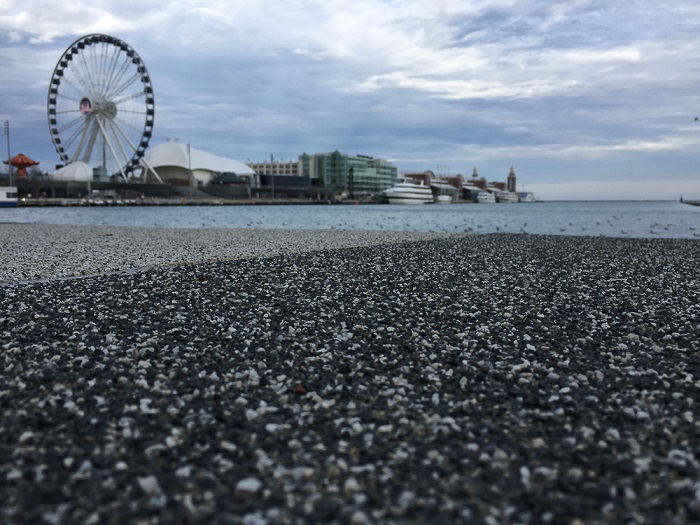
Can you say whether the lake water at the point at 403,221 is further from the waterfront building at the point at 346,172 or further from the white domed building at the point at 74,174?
the waterfront building at the point at 346,172

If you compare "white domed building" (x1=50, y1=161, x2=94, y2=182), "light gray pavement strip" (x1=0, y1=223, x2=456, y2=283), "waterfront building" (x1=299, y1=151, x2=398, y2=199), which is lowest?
"light gray pavement strip" (x1=0, y1=223, x2=456, y2=283)

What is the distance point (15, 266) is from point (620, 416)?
1317 cm

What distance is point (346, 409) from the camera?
14.3 ft

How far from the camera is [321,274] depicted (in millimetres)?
11688

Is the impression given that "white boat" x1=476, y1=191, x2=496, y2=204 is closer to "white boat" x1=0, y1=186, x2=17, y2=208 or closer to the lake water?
the lake water

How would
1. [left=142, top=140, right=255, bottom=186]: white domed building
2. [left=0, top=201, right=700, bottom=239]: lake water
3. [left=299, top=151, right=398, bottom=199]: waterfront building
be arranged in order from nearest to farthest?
1. [left=0, top=201, right=700, bottom=239]: lake water
2. [left=142, top=140, right=255, bottom=186]: white domed building
3. [left=299, top=151, right=398, bottom=199]: waterfront building

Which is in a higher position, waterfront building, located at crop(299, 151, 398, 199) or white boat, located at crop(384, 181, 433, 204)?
waterfront building, located at crop(299, 151, 398, 199)

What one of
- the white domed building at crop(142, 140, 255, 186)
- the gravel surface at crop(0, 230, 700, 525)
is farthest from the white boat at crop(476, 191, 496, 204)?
the gravel surface at crop(0, 230, 700, 525)

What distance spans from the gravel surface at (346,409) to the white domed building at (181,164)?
12262 centimetres

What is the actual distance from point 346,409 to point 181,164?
135 metres

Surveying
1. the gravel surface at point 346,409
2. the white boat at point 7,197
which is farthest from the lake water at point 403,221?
the gravel surface at point 346,409

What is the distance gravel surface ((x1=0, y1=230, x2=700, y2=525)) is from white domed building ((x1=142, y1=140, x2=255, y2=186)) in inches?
4828

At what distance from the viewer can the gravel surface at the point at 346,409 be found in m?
3.05

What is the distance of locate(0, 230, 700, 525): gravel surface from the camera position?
3.05 meters
